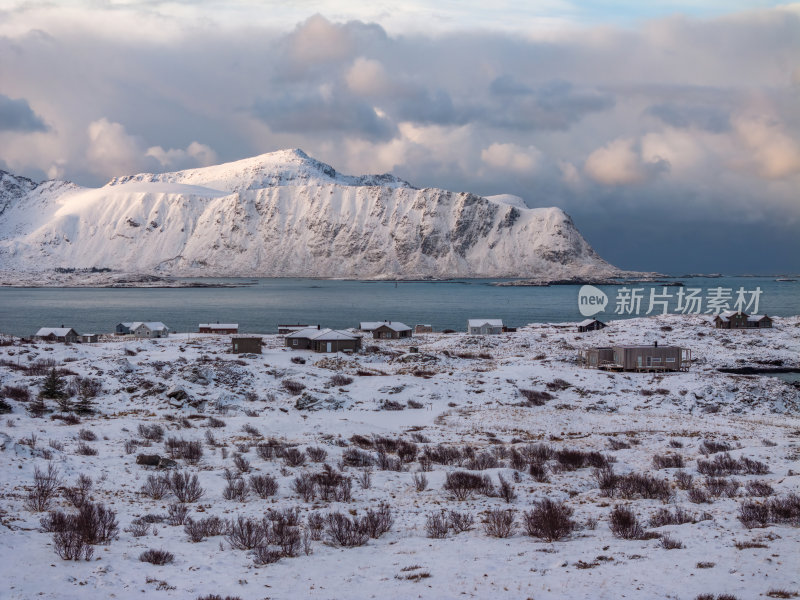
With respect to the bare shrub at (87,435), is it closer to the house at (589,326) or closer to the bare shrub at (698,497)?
the bare shrub at (698,497)

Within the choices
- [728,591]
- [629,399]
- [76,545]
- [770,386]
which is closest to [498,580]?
[728,591]

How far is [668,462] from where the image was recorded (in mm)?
21281

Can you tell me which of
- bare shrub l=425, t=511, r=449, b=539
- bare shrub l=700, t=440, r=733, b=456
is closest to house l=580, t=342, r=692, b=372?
bare shrub l=700, t=440, r=733, b=456

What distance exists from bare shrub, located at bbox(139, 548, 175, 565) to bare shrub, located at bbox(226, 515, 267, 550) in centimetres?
125

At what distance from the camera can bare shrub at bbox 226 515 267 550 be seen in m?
13.0

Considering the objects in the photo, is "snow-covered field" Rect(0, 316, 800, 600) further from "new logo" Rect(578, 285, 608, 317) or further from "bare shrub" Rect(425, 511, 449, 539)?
"new logo" Rect(578, 285, 608, 317)

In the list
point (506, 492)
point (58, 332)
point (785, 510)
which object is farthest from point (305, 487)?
point (58, 332)

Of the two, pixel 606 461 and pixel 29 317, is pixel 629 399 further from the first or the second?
pixel 29 317

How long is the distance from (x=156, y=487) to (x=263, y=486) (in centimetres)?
268

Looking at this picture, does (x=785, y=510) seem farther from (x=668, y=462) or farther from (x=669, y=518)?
(x=668, y=462)

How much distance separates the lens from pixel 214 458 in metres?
21.2

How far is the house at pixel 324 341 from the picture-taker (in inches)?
2228

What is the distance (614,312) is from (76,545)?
13634cm

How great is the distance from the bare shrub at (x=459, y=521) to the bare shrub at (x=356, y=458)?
637 centimetres
